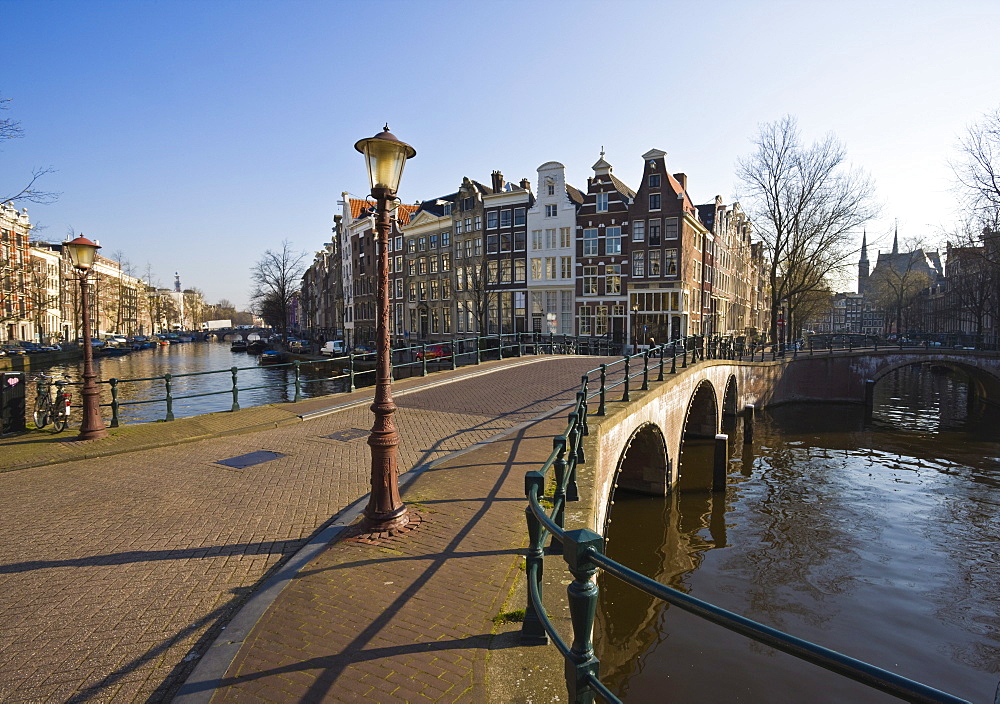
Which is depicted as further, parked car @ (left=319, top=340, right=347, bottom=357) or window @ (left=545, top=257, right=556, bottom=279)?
parked car @ (left=319, top=340, right=347, bottom=357)

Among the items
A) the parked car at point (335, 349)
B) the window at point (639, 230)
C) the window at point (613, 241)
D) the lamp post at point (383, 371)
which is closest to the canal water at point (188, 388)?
the parked car at point (335, 349)

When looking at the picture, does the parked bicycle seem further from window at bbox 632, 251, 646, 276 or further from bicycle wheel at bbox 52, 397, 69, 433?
window at bbox 632, 251, 646, 276

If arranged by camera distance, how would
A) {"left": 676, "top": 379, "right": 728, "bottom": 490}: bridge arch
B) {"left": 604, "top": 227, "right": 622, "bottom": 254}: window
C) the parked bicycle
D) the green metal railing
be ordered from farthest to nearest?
1. {"left": 604, "top": 227, "right": 622, "bottom": 254}: window
2. {"left": 676, "top": 379, "right": 728, "bottom": 490}: bridge arch
3. the parked bicycle
4. the green metal railing

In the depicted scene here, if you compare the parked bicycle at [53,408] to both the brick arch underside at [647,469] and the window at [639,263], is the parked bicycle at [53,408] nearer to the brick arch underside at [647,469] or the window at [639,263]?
the brick arch underside at [647,469]

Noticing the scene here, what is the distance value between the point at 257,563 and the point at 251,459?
13.5 ft

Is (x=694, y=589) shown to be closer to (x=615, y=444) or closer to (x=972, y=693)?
(x=615, y=444)

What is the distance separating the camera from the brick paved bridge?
3.54 metres

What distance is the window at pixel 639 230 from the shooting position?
120ft

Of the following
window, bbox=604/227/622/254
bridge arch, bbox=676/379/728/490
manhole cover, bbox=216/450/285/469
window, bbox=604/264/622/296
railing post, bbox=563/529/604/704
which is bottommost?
bridge arch, bbox=676/379/728/490

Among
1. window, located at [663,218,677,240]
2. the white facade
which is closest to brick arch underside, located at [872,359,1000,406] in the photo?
window, located at [663,218,677,240]

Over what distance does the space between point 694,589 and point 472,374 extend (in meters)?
9.77

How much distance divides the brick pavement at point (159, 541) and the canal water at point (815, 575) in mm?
4177

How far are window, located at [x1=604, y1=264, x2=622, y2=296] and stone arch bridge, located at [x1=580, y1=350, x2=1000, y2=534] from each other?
11.5m

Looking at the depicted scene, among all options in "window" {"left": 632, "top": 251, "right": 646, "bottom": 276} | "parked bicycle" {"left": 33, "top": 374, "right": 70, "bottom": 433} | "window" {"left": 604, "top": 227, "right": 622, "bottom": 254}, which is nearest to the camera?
"parked bicycle" {"left": 33, "top": 374, "right": 70, "bottom": 433}
